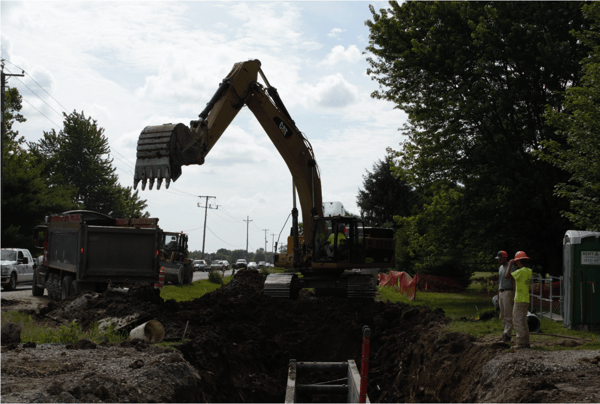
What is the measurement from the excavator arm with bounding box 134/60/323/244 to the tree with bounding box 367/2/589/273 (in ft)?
24.5

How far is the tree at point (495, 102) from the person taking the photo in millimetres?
20891

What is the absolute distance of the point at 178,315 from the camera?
13.8 metres

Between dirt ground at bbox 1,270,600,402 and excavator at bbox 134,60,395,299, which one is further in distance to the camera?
excavator at bbox 134,60,395,299

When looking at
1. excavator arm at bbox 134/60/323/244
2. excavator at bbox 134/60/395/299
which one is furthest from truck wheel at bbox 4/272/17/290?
excavator arm at bbox 134/60/323/244

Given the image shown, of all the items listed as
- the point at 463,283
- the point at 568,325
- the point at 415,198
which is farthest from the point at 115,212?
the point at 568,325

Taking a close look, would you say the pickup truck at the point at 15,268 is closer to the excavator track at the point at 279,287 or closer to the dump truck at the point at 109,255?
the dump truck at the point at 109,255

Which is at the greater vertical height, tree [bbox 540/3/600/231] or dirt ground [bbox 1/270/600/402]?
tree [bbox 540/3/600/231]

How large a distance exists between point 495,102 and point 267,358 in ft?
44.3

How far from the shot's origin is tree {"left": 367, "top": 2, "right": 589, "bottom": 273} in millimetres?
20891

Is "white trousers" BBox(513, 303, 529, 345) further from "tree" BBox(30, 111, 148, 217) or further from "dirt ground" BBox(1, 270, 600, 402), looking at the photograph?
"tree" BBox(30, 111, 148, 217)

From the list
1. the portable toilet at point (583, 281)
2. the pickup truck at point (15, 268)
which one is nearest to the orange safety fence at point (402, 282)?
the portable toilet at point (583, 281)

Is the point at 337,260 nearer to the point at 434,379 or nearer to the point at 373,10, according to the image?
the point at 434,379

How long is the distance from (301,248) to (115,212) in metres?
52.8

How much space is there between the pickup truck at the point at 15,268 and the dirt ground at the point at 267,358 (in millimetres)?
10790
